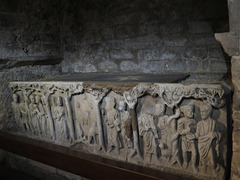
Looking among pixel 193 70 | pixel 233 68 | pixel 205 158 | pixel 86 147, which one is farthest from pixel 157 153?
pixel 193 70

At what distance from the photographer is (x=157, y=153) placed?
6.64ft

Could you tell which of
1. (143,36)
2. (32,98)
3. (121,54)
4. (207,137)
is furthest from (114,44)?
(207,137)

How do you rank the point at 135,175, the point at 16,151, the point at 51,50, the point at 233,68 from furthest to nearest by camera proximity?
the point at 51,50, the point at 16,151, the point at 135,175, the point at 233,68

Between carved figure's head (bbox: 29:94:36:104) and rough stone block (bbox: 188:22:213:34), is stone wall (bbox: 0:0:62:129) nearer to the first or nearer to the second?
carved figure's head (bbox: 29:94:36:104)

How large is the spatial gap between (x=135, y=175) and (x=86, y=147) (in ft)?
2.46

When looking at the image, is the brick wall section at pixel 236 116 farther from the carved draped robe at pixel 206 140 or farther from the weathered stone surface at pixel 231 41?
the carved draped robe at pixel 206 140

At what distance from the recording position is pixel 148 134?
202 cm

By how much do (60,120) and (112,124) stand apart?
2.50 feet

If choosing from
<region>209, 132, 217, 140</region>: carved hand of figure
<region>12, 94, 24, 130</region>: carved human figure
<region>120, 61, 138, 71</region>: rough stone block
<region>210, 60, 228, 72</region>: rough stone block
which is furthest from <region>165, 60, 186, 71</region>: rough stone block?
<region>12, 94, 24, 130</region>: carved human figure

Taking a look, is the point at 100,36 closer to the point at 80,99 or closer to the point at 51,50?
the point at 51,50

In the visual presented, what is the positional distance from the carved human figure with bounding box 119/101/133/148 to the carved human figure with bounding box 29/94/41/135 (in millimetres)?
1260

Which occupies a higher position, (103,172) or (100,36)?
(100,36)

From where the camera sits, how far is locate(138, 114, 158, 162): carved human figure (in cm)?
198

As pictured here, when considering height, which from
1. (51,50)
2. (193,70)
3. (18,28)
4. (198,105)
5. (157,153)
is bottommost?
(157,153)
